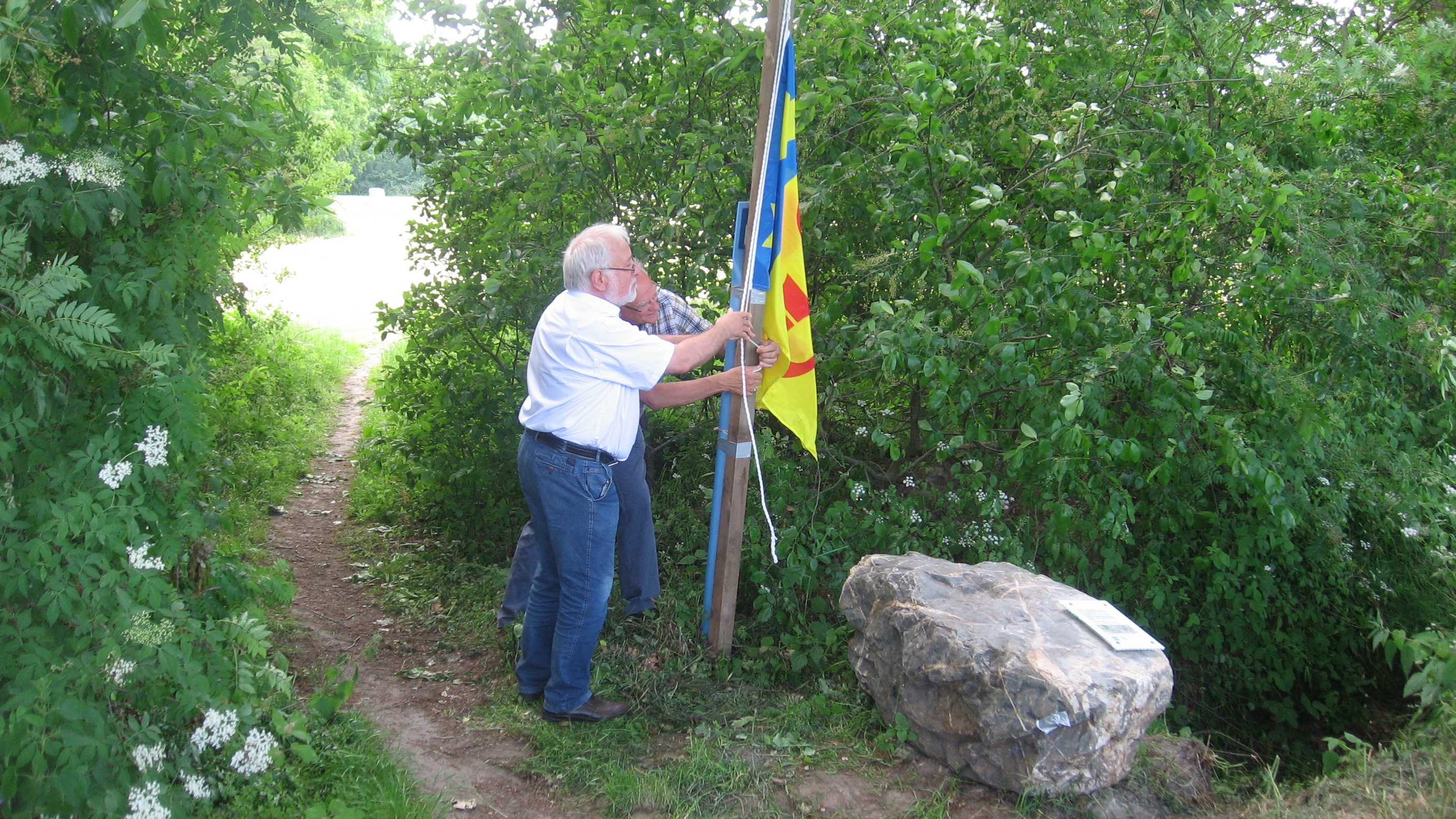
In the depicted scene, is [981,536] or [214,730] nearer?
[214,730]

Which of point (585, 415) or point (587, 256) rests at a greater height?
point (587, 256)

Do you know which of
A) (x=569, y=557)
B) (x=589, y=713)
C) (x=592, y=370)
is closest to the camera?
(x=592, y=370)

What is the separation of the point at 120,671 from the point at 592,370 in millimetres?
1772

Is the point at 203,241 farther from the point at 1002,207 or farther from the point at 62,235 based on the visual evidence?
the point at 1002,207

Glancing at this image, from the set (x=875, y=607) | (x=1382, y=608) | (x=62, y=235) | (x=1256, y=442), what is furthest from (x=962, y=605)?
(x=62, y=235)

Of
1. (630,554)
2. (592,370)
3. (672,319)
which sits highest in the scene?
(672,319)

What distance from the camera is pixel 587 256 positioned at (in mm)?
3705

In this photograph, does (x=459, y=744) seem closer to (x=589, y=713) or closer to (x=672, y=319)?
(x=589, y=713)

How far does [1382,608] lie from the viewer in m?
4.72

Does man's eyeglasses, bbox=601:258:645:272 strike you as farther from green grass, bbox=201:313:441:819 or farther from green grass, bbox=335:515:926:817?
green grass, bbox=335:515:926:817

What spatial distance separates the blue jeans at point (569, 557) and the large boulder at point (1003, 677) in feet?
3.60

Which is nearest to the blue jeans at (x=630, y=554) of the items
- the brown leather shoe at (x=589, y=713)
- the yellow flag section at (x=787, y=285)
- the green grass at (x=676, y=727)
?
the green grass at (x=676, y=727)

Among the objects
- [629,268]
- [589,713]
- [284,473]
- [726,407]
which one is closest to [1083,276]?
[726,407]

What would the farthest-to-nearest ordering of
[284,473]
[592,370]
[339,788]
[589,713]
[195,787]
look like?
[284,473], [589,713], [592,370], [339,788], [195,787]
